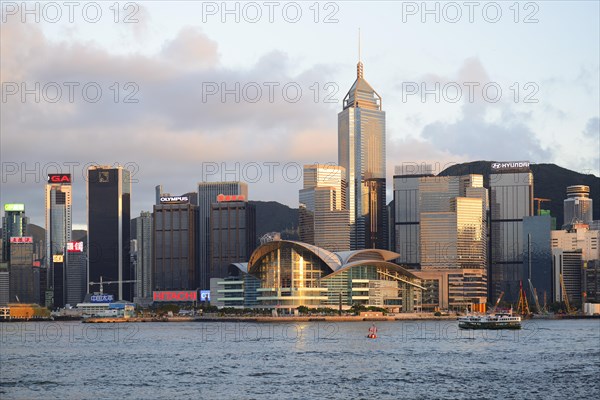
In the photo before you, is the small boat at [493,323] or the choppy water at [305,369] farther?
the small boat at [493,323]

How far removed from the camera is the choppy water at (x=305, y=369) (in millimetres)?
77688

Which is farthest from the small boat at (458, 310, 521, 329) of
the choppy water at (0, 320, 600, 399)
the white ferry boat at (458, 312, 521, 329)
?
the choppy water at (0, 320, 600, 399)

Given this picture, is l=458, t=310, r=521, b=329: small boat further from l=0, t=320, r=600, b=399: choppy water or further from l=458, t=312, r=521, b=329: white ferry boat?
l=0, t=320, r=600, b=399: choppy water

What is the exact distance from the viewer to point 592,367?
A: 9894cm

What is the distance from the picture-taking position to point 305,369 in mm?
94438

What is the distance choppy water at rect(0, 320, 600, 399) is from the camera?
255ft

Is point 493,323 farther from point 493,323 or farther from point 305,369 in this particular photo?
point 305,369

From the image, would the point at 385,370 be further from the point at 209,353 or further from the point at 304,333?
the point at 304,333

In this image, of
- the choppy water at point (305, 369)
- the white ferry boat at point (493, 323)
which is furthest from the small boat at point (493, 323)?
the choppy water at point (305, 369)

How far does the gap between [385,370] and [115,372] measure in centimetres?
2494

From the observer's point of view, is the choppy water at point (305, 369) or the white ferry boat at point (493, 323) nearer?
the choppy water at point (305, 369)

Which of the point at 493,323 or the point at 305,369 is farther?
the point at 493,323

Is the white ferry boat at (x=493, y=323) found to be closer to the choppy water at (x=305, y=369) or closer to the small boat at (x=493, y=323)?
the small boat at (x=493, y=323)

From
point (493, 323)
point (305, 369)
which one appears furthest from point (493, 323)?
point (305, 369)
